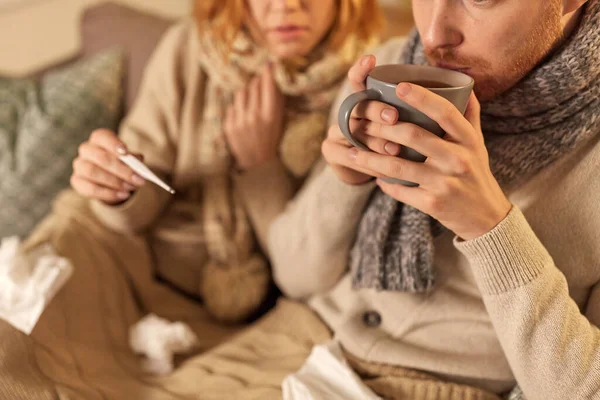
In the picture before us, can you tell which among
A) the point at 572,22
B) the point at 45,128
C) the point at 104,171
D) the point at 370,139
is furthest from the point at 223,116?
the point at 572,22

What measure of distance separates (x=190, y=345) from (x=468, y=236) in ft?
1.71

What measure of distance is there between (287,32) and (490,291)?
1.72 ft

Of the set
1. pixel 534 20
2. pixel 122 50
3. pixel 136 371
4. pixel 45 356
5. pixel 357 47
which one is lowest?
pixel 136 371

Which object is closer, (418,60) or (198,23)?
(418,60)

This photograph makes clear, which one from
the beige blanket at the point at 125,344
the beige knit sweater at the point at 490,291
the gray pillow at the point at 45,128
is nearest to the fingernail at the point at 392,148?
the beige knit sweater at the point at 490,291

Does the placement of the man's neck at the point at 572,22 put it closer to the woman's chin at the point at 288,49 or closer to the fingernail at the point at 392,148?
the fingernail at the point at 392,148

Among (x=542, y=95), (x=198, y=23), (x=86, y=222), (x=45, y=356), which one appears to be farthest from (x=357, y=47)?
(x=45, y=356)

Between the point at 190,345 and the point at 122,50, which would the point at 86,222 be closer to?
the point at 190,345

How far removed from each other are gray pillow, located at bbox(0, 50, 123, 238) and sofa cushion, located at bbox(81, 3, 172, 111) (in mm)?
38

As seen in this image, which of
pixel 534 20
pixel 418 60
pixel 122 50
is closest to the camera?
pixel 534 20

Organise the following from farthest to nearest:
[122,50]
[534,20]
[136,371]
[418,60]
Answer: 1. [122,50]
2. [136,371]
3. [418,60]
4. [534,20]

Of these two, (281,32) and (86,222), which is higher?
(281,32)

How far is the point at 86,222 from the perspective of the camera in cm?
102

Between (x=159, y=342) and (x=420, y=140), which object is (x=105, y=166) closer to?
(x=159, y=342)
